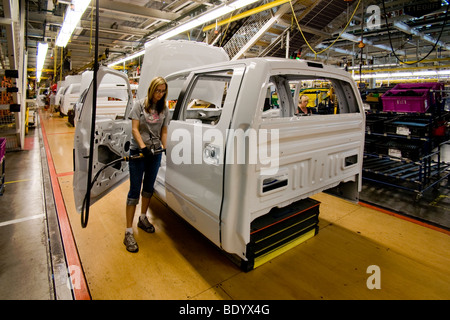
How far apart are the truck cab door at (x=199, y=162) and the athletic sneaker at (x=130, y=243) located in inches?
21.4

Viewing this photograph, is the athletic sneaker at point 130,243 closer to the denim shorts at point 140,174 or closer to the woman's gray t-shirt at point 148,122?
the denim shorts at point 140,174

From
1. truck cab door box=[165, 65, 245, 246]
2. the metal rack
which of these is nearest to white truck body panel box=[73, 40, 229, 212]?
truck cab door box=[165, 65, 245, 246]

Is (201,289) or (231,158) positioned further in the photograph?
(201,289)

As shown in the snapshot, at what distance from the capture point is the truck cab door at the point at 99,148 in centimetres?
242

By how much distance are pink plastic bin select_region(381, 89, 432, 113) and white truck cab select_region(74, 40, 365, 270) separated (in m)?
2.31

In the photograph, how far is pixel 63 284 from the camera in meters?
2.14

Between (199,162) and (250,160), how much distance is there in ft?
1.72

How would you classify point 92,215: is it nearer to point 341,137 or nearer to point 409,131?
point 341,137

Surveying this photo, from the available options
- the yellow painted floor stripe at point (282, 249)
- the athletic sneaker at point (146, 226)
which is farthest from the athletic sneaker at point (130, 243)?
the yellow painted floor stripe at point (282, 249)

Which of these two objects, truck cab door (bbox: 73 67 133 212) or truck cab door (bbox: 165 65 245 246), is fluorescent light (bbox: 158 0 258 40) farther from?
truck cab door (bbox: 165 65 245 246)

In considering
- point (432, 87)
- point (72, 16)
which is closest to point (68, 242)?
point (72, 16)

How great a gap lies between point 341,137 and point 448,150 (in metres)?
7.22

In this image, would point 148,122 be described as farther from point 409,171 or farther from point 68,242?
point 409,171
